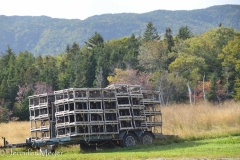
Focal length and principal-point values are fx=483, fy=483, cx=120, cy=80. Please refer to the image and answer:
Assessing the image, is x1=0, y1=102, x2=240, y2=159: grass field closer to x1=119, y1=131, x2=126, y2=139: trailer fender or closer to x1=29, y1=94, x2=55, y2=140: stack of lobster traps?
x1=119, y1=131, x2=126, y2=139: trailer fender

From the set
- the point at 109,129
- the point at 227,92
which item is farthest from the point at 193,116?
the point at 227,92

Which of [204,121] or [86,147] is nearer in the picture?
[86,147]

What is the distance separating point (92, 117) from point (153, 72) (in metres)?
49.7

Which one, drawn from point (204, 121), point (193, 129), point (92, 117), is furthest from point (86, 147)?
point (204, 121)

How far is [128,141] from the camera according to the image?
1292 inches

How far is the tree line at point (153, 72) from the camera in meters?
72.8

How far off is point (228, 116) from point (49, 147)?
17317mm

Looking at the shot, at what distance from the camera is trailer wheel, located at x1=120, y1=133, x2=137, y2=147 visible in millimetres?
32469

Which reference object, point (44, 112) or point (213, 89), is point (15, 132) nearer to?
point (44, 112)

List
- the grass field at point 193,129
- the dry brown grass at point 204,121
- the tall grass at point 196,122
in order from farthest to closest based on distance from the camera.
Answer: the dry brown grass at point 204,121 < the tall grass at point 196,122 < the grass field at point 193,129

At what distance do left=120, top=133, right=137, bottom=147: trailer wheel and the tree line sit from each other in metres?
37.2

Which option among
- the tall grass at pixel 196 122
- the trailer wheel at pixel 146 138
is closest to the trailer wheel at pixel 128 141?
the trailer wheel at pixel 146 138

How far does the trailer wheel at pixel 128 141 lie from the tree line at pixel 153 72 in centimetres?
3721

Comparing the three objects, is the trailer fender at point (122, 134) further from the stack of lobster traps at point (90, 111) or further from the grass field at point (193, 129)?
the grass field at point (193, 129)
